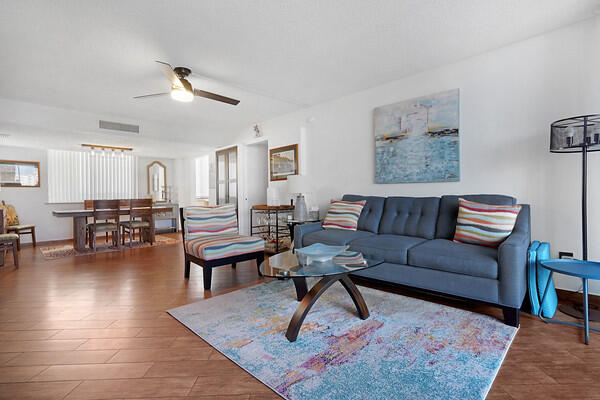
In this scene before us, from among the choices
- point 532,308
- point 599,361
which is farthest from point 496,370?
point 532,308

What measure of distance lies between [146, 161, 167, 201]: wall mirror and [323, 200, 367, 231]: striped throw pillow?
6.21 metres

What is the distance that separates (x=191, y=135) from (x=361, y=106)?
3879 mm

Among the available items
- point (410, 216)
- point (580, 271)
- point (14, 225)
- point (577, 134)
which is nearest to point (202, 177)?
point (14, 225)

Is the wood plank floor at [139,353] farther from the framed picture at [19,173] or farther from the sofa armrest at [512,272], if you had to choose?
the framed picture at [19,173]

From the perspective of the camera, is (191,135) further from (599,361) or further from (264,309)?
(599,361)

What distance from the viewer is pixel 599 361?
64.0 inches

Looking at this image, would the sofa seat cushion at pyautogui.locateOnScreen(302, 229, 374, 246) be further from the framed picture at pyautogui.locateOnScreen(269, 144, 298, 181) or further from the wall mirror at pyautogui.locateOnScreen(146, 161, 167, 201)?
the wall mirror at pyautogui.locateOnScreen(146, 161, 167, 201)

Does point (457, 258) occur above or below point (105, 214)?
below

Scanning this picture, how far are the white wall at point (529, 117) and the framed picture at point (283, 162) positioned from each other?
1.87 m

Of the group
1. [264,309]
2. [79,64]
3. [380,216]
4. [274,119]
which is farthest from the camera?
[274,119]

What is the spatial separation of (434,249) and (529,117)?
1.67m

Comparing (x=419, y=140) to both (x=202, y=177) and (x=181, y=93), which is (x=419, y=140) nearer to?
(x=181, y=93)

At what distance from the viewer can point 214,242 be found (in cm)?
308

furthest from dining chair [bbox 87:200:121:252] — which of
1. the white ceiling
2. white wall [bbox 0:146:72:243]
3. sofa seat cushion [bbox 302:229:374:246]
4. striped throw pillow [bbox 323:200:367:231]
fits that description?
striped throw pillow [bbox 323:200:367:231]
